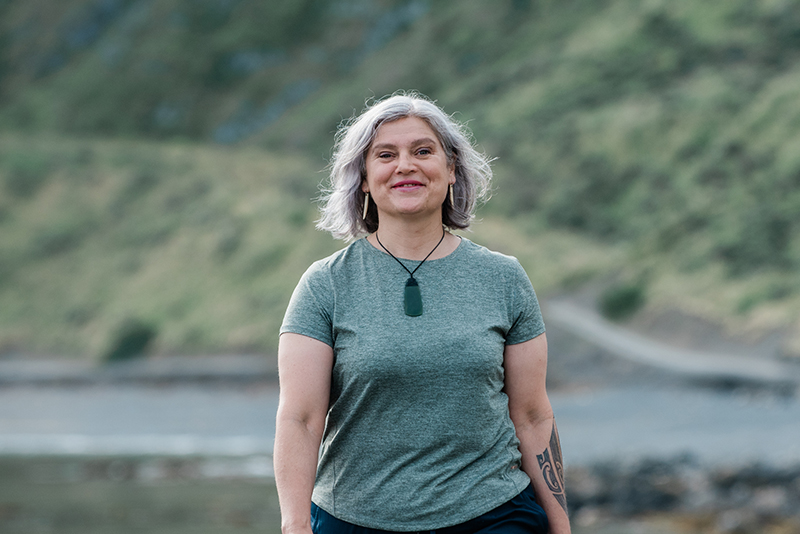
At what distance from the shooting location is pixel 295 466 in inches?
108

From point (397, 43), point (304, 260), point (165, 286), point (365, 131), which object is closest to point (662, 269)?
point (304, 260)

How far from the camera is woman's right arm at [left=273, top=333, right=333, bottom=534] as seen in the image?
2744 mm

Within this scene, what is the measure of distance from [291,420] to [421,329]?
1.40 ft

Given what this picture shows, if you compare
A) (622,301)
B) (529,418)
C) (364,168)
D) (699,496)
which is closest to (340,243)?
(622,301)

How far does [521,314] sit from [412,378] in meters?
0.41

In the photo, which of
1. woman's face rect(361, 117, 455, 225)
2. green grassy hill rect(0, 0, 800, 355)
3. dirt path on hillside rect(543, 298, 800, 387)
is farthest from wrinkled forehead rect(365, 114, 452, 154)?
green grassy hill rect(0, 0, 800, 355)

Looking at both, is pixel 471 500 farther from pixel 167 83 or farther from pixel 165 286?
pixel 167 83

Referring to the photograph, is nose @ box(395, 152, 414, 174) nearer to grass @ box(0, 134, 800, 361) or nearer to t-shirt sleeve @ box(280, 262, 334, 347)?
t-shirt sleeve @ box(280, 262, 334, 347)

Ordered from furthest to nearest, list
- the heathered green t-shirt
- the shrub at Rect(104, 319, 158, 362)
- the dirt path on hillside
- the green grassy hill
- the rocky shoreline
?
the shrub at Rect(104, 319, 158, 362) < the green grassy hill < the dirt path on hillside < the rocky shoreline < the heathered green t-shirt

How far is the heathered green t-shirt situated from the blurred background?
3.78 ft

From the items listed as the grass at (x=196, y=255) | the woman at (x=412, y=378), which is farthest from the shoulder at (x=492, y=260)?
the grass at (x=196, y=255)

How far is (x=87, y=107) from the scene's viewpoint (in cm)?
9562

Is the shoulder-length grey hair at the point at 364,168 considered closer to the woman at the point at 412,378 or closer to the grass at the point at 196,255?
the woman at the point at 412,378

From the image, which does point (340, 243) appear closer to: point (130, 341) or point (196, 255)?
point (130, 341)
